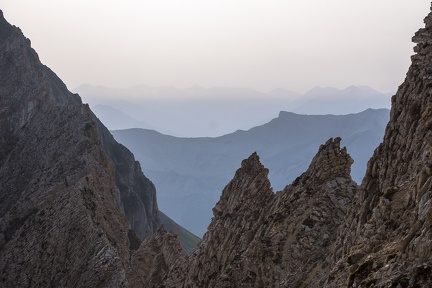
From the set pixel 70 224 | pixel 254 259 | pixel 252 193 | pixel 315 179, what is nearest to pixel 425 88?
pixel 315 179

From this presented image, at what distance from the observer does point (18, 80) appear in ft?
407

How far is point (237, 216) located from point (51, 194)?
134 ft

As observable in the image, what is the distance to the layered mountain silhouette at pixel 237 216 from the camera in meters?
23.4

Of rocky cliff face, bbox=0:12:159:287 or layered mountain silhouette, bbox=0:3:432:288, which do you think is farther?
rocky cliff face, bbox=0:12:159:287

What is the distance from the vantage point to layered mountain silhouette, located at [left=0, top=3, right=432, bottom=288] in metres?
23.4

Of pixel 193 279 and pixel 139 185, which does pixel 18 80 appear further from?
pixel 193 279

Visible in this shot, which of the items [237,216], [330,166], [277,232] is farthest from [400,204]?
[237,216]

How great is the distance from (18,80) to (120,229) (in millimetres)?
60516

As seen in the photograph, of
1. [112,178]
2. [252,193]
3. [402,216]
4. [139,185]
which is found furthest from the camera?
[139,185]

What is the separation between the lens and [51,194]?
83312 mm

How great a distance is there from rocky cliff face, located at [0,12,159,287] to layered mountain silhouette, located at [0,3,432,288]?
0.22m

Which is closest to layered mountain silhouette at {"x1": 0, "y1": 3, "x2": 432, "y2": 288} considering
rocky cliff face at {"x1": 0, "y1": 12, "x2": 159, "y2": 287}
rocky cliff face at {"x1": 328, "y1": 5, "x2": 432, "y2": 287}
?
rocky cliff face at {"x1": 328, "y1": 5, "x2": 432, "y2": 287}

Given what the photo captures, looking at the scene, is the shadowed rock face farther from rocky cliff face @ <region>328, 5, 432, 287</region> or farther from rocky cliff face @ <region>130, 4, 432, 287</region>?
rocky cliff face @ <region>328, 5, 432, 287</region>

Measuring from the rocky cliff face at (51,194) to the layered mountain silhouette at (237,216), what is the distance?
0.72 feet
